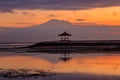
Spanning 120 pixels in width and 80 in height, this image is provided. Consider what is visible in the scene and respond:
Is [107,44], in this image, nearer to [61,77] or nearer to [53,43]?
[53,43]

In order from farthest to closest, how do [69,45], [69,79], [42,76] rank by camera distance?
[69,45], [42,76], [69,79]

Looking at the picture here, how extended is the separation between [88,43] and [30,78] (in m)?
63.5

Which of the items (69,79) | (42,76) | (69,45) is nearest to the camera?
(69,79)

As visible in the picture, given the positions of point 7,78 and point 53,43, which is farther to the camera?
point 53,43

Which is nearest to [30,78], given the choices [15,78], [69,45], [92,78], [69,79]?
[15,78]

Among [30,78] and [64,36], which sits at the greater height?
[64,36]

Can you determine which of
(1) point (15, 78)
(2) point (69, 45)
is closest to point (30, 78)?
(1) point (15, 78)

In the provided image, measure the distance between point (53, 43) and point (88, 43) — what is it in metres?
9.30

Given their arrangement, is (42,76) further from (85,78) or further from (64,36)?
(64,36)

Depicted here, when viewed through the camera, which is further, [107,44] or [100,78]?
[107,44]

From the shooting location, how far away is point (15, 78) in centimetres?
2127

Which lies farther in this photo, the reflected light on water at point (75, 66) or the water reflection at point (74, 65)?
the water reflection at point (74, 65)

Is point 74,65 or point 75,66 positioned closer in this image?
point 75,66

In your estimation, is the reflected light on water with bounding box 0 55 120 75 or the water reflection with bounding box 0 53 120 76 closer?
the reflected light on water with bounding box 0 55 120 75
